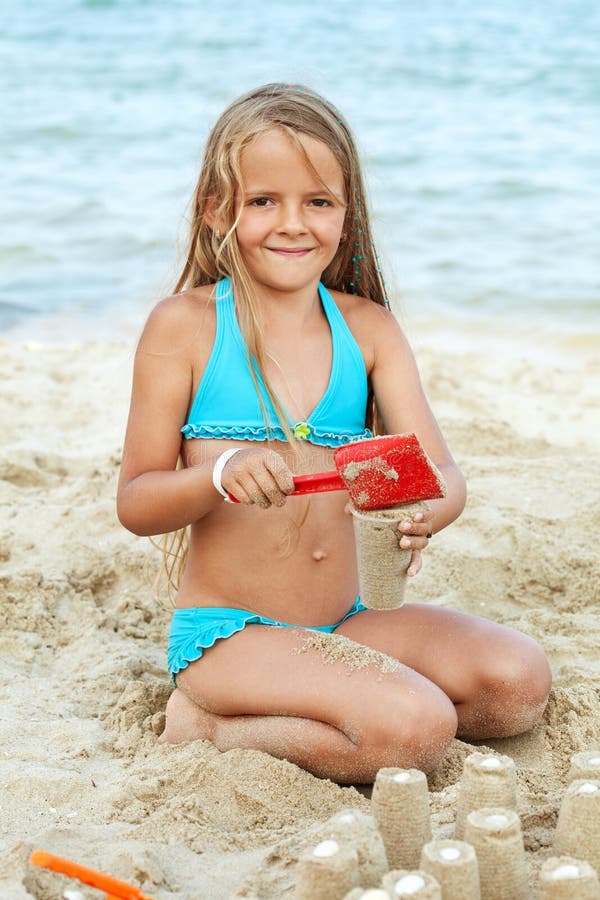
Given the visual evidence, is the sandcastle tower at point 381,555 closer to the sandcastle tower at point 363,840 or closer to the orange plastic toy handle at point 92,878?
the sandcastle tower at point 363,840

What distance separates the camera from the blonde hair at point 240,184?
2.51 m

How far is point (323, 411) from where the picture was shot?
2625mm

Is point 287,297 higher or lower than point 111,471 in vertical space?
higher

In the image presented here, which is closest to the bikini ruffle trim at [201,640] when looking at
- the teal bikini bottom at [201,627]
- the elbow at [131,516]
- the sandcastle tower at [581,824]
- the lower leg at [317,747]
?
the teal bikini bottom at [201,627]

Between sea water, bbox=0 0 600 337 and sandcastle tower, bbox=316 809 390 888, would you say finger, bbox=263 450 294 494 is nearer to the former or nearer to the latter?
A: sandcastle tower, bbox=316 809 390 888

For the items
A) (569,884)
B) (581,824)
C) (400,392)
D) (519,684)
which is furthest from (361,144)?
(569,884)

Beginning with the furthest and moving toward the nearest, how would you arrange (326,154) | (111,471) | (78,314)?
1. (78,314)
2. (111,471)
3. (326,154)

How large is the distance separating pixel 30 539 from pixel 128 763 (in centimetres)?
122

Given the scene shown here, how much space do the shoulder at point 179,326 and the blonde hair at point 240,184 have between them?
0.08 meters

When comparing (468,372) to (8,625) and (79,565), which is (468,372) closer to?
(79,565)

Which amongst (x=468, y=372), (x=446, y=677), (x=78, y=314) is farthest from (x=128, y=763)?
(x=78, y=314)

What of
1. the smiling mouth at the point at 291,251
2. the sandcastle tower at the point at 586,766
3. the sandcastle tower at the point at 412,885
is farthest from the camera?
the smiling mouth at the point at 291,251

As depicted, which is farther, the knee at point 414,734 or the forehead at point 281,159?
the forehead at point 281,159

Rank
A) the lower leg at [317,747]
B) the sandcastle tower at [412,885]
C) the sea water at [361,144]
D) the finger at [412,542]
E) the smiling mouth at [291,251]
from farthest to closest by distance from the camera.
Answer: the sea water at [361,144], the smiling mouth at [291,251], the lower leg at [317,747], the finger at [412,542], the sandcastle tower at [412,885]
